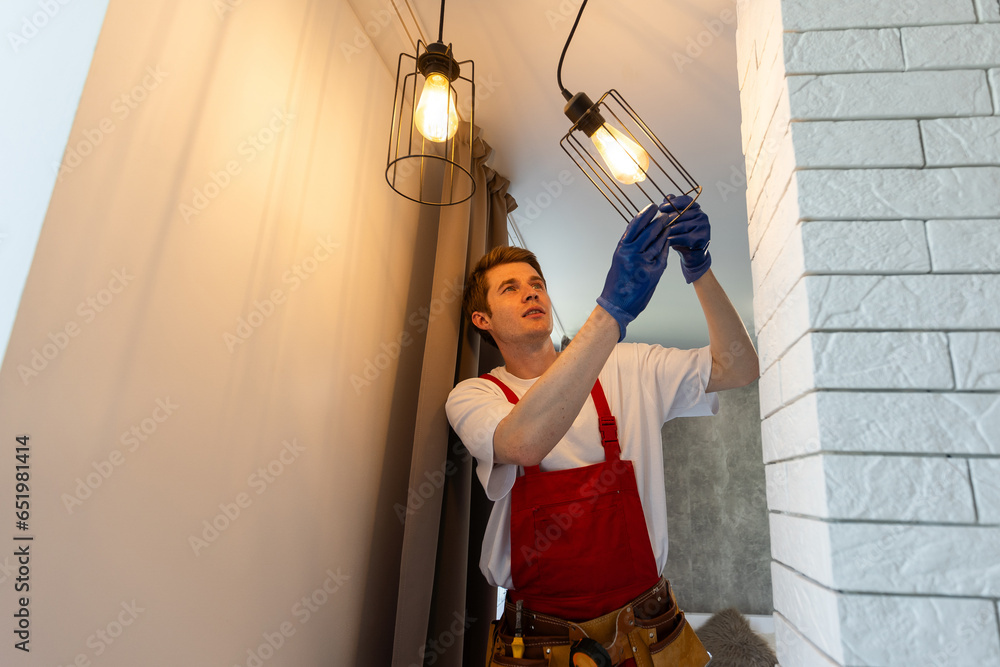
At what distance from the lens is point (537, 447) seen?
1.16 meters

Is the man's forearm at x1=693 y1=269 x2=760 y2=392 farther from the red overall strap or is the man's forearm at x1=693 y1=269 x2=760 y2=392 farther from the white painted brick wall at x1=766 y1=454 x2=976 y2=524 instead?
the white painted brick wall at x1=766 y1=454 x2=976 y2=524

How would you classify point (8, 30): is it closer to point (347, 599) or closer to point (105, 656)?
point (105, 656)

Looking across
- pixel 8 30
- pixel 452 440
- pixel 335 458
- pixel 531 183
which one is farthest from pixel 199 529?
pixel 531 183

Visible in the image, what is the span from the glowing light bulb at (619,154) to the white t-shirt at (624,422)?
0.44 m

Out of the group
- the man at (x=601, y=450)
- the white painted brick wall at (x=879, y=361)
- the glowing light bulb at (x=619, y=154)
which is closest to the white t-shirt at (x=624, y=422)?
the man at (x=601, y=450)

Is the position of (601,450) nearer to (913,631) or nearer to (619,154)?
(619,154)

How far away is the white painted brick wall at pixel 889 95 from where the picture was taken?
1.97 feet

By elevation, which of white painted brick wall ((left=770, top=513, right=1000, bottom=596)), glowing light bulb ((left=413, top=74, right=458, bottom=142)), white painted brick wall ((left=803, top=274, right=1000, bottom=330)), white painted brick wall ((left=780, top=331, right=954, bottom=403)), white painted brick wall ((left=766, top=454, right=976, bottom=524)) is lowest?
white painted brick wall ((left=770, top=513, right=1000, bottom=596))

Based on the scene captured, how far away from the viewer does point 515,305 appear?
5.24ft

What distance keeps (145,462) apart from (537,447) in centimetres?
67

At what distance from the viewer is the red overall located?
1261mm

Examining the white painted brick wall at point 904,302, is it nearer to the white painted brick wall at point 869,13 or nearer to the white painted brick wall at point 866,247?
the white painted brick wall at point 866,247

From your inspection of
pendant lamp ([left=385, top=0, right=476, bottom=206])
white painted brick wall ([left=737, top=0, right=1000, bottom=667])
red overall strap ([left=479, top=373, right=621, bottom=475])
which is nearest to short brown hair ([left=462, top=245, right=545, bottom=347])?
pendant lamp ([left=385, top=0, right=476, bottom=206])

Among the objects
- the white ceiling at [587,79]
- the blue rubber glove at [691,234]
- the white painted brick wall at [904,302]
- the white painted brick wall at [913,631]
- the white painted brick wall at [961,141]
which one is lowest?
the white painted brick wall at [913,631]
